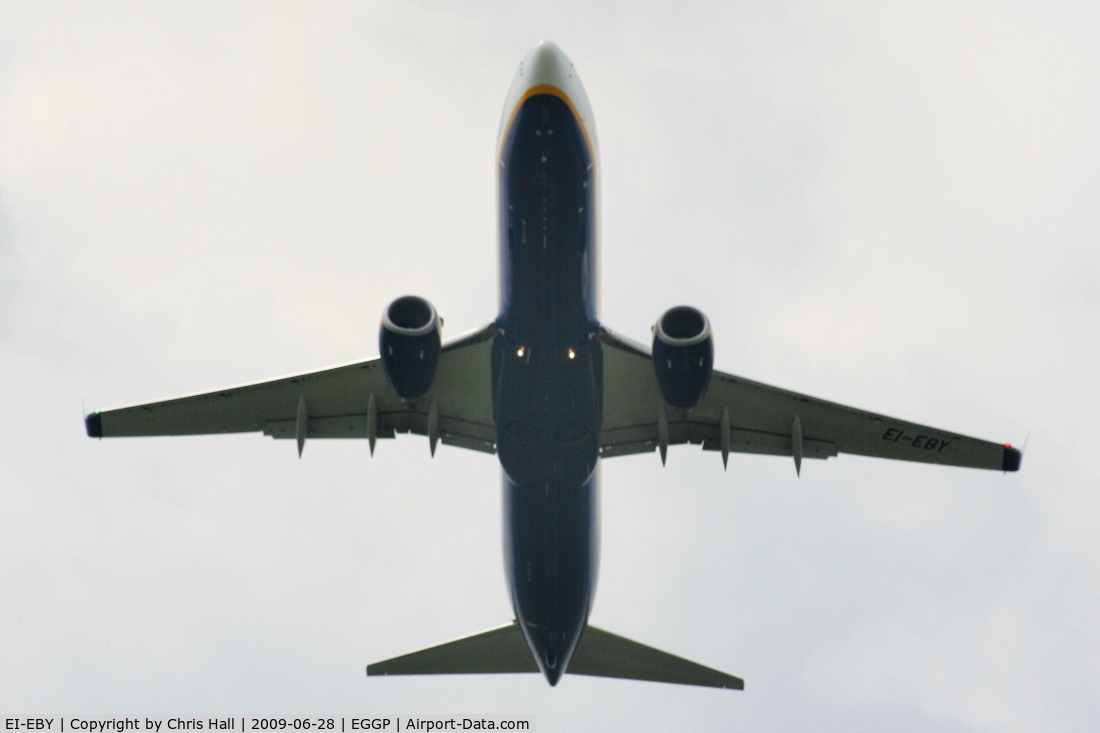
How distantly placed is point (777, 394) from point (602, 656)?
718 centimetres

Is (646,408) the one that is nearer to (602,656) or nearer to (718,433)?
(718,433)

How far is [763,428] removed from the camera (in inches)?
979

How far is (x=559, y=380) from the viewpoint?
2077 cm

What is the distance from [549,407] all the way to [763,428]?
5899 mm

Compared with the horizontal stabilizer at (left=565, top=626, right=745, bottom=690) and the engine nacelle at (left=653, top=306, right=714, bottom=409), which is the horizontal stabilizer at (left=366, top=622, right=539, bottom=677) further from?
the engine nacelle at (left=653, top=306, right=714, bottom=409)

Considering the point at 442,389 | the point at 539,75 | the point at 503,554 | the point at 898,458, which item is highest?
the point at 539,75

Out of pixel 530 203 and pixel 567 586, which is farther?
pixel 567 586

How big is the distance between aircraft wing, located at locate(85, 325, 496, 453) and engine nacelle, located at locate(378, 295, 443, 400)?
2.93 m

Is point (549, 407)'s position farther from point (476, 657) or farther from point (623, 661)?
point (623, 661)

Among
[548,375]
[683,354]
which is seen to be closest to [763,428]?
[683,354]

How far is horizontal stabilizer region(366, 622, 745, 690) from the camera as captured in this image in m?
25.6

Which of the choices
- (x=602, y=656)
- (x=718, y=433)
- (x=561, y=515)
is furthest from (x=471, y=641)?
(x=718, y=433)

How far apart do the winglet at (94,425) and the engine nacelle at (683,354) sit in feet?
38.3

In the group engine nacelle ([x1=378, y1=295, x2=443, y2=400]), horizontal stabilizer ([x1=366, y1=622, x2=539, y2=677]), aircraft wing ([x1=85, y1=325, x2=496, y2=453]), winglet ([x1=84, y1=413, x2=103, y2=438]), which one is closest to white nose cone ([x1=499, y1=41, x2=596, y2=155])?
engine nacelle ([x1=378, y1=295, x2=443, y2=400])
